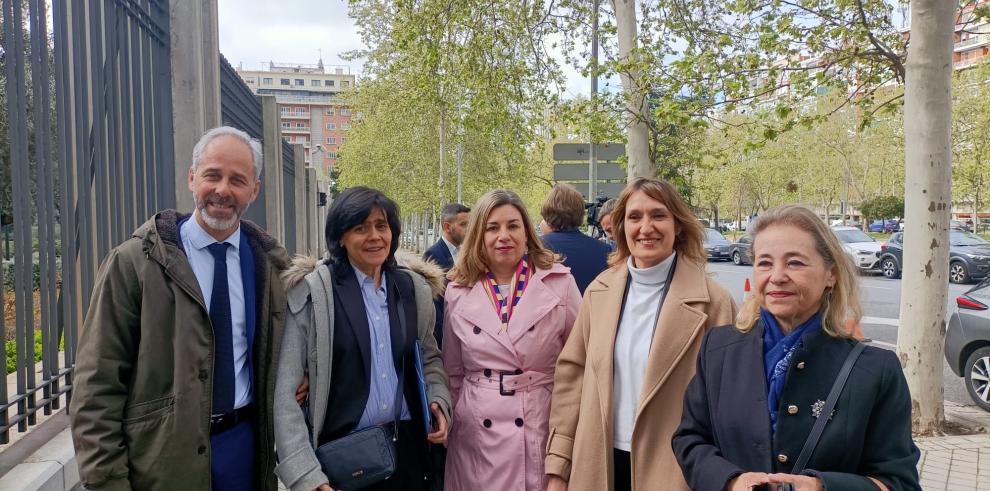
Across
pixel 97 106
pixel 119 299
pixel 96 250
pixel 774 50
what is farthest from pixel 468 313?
pixel 774 50

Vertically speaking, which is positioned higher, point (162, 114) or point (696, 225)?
point (162, 114)

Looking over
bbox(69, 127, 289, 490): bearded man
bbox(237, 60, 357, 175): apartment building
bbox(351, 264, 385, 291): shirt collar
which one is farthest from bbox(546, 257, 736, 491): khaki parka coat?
bbox(237, 60, 357, 175): apartment building

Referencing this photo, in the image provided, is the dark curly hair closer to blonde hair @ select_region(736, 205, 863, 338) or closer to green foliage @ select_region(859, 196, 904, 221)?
blonde hair @ select_region(736, 205, 863, 338)

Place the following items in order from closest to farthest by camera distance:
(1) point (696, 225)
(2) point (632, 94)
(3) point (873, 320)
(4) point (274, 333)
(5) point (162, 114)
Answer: (4) point (274, 333) → (1) point (696, 225) → (5) point (162, 114) → (2) point (632, 94) → (3) point (873, 320)

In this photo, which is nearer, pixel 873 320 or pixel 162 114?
pixel 162 114

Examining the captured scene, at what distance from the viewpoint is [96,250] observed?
128 inches

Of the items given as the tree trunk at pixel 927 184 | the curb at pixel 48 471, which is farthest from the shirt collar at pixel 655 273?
the tree trunk at pixel 927 184

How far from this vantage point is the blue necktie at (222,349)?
2371 mm

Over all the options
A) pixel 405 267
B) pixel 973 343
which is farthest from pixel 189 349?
pixel 973 343

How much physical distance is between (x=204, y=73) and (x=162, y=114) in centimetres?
85

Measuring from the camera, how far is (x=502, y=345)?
2.91m

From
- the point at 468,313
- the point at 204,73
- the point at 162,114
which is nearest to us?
the point at 468,313

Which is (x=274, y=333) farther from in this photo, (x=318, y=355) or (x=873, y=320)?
(x=873, y=320)

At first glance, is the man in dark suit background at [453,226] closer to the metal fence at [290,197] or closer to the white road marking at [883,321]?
the metal fence at [290,197]
